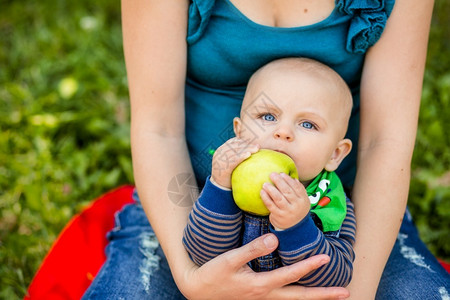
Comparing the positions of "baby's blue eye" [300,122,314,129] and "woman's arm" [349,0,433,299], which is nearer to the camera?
"baby's blue eye" [300,122,314,129]

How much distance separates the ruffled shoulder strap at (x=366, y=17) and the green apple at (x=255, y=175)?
0.56 meters

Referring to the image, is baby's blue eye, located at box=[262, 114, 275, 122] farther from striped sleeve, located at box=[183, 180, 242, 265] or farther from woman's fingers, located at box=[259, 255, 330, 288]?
woman's fingers, located at box=[259, 255, 330, 288]

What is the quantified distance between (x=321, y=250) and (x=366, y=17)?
2.55 feet

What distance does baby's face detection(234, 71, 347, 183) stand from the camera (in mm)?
1418

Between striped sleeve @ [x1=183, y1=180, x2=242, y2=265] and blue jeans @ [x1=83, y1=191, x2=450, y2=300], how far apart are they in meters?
0.32

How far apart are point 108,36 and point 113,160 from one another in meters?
1.31

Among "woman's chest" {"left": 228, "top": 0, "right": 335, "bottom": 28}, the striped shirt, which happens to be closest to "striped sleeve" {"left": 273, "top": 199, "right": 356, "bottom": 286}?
the striped shirt

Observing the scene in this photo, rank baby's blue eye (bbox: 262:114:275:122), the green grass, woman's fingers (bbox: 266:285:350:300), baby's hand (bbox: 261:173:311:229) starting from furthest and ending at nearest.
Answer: the green grass
baby's blue eye (bbox: 262:114:275:122)
woman's fingers (bbox: 266:285:350:300)
baby's hand (bbox: 261:173:311:229)

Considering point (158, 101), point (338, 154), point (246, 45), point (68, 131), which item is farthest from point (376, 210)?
point (68, 131)

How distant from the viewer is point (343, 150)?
62.5 inches

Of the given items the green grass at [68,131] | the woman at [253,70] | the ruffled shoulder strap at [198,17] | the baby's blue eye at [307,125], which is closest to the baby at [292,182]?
the baby's blue eye at [307,125]

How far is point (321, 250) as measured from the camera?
4.31 ft

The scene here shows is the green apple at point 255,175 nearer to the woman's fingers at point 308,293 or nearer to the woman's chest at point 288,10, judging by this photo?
the woman's fingers at point 308,293

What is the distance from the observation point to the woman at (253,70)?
1.58 m
